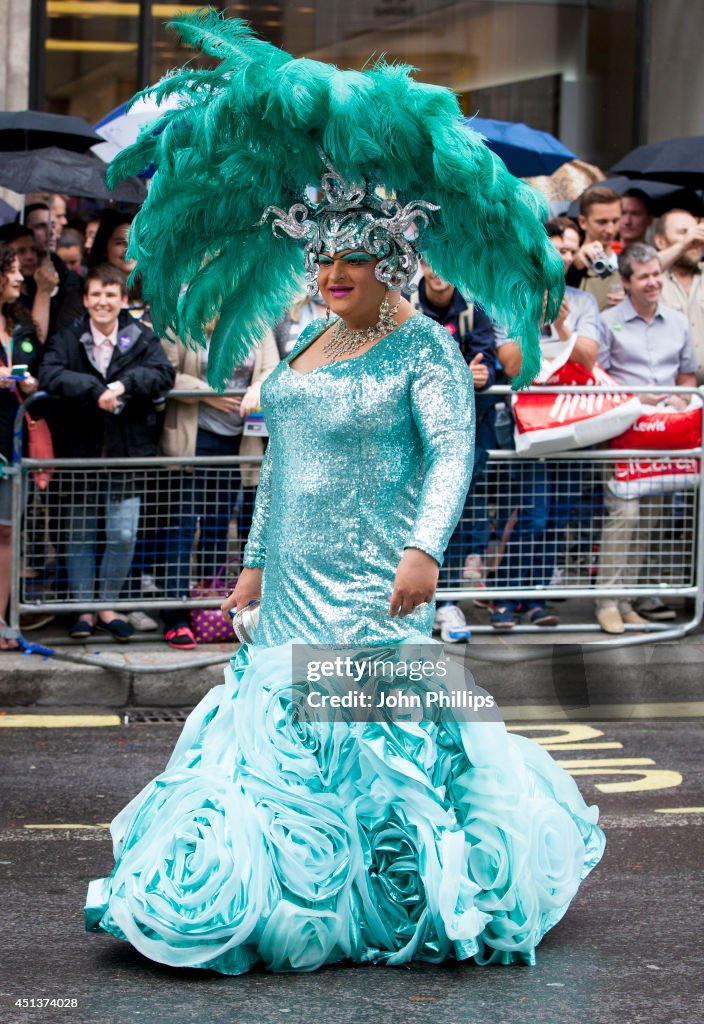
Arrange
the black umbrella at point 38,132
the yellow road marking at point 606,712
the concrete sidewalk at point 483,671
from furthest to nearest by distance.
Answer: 1. the black umbrella at point 38,132
2. the yellow road marking at point 606,712
3. the concrete sidewalk at point 483,671

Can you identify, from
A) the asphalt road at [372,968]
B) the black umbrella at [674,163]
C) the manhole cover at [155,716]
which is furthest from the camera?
the black umbrella at [674,163]

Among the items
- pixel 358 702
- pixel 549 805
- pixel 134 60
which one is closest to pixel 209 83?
pixel 358 702

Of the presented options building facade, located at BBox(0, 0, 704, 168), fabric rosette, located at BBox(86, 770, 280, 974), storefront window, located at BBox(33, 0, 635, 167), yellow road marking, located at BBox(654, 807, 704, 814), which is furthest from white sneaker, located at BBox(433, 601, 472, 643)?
building facade, located at BBox(0, 0, 704, 168)

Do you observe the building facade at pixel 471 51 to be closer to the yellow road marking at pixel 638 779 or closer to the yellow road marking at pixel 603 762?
the yellow road marking at pixel 603 762

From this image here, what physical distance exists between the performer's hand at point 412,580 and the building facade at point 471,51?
30.8 ft

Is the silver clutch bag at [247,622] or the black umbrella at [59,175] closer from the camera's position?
the silver clutch bag at [247,622]

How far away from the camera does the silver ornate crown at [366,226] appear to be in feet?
14.9

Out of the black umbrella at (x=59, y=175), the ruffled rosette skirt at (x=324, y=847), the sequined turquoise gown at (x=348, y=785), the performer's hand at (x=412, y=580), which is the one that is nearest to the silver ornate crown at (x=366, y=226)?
the sequined turquoise gown at (x=348, y=785)

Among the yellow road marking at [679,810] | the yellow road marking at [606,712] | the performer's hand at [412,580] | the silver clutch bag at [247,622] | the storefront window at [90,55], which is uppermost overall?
the storefront window at [90,55]

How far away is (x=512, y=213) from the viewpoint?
4.48m

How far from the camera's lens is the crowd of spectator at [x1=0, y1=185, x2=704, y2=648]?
8.36 meters

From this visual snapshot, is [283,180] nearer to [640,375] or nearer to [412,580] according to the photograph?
[412,580]

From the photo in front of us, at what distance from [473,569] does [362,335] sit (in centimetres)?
423

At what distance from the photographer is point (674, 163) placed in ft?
35.5
